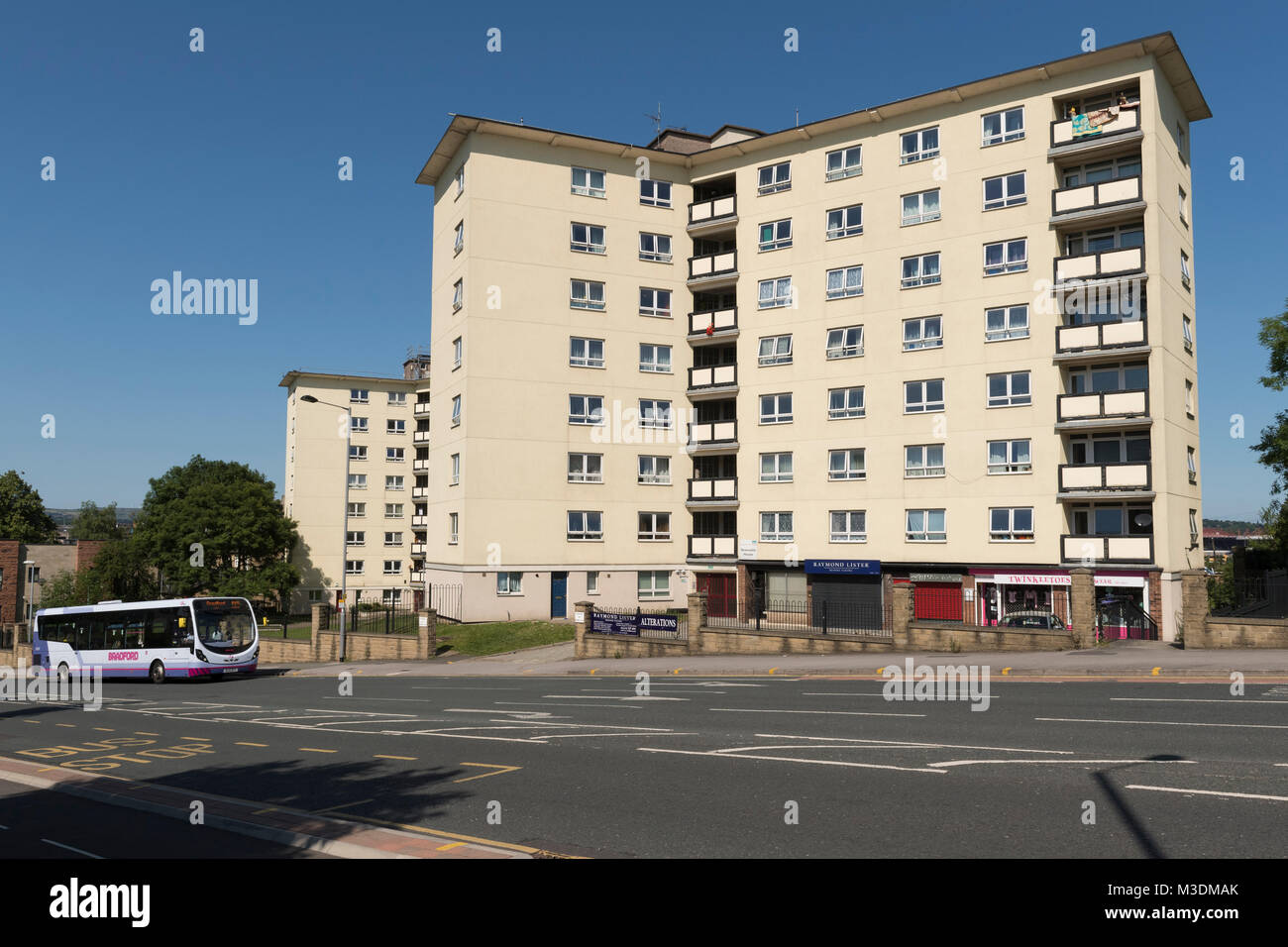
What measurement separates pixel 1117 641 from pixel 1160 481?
329 inches

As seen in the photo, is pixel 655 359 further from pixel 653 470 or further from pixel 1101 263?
pixel 1101 263

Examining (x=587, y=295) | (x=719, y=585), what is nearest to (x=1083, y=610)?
(x=719, y=585)

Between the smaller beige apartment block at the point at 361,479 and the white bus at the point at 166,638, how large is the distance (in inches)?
1395

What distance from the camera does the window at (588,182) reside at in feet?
144

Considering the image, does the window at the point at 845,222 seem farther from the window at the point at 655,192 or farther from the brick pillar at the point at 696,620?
the brick pillar at the point at 696,620

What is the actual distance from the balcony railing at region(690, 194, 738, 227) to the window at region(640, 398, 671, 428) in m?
9.07

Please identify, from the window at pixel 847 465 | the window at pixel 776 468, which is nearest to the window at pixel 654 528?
the window at pixel 776 468

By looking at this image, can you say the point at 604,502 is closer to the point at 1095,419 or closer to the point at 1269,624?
the point at 1095,419

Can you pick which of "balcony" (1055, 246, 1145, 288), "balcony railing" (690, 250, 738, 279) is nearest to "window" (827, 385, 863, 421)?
"balcony railing" (690, 250, 738, 279)

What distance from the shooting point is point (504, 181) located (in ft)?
139

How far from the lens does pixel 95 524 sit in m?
129

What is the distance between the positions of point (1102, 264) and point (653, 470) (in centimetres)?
2131

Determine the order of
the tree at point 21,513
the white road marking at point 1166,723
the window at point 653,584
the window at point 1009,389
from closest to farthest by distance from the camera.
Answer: the white road marking at point 1166,723, the window at point 1009,389, the window at point 653,584, the tree at point 21,513
